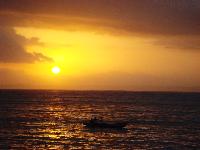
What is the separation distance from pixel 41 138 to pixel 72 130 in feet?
47.7

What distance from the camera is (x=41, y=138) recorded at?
244 feet

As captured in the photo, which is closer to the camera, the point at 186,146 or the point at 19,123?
the point at 186,146

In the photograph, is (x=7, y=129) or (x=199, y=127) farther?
(x=199, y=127)

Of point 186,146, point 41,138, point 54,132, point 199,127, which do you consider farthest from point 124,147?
point 199,127

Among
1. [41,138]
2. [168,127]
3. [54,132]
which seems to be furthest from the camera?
[168,127]

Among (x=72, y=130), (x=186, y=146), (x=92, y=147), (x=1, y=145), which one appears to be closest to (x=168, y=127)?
(x=72, y=130)

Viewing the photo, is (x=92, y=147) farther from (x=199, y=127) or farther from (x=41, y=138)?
(x=199, y=127)

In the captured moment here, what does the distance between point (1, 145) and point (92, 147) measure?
44.5ft

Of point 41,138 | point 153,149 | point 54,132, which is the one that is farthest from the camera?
point 54,132

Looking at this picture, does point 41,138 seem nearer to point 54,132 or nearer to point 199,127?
point 54,132

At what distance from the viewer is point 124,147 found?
219 ft

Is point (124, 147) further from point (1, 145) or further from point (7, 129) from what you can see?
point (7, 129)

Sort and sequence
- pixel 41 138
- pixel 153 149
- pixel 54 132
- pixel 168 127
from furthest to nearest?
pixel 168 127
pixel 54 132
pixel 41 138
pixel 153 149

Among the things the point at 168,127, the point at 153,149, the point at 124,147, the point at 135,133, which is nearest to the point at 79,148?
the point at 124,147
